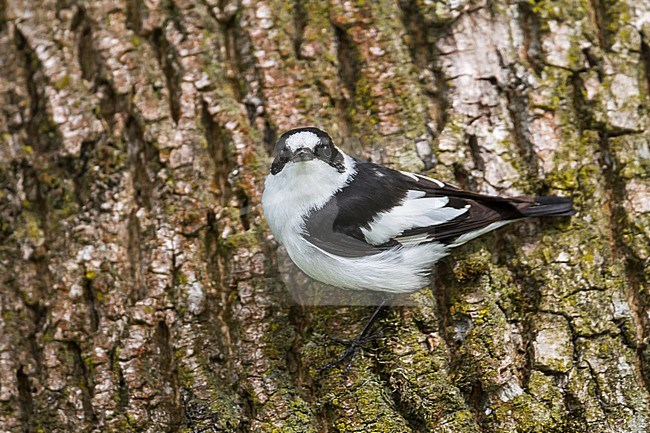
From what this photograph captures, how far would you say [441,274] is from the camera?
3.62 m

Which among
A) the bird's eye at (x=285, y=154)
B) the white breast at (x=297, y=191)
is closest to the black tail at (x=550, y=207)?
the white breast at (x=297, y=191)

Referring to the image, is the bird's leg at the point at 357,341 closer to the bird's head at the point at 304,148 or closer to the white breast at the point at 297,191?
the white breast at the point at 297,191

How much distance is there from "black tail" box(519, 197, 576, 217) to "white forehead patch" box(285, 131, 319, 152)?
115 cm

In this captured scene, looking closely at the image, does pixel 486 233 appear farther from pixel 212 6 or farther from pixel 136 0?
pixel 136 0

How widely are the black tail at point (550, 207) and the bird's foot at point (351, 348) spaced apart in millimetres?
1002

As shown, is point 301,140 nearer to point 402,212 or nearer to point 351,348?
point 402,212

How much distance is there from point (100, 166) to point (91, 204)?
0.77ft

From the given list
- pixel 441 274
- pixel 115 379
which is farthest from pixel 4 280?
pixel 441 274

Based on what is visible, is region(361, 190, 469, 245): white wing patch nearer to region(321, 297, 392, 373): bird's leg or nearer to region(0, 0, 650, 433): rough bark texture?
region(0, 0, 650, 433): rough bark texture

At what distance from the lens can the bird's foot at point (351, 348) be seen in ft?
10.8

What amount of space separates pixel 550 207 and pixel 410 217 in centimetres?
73

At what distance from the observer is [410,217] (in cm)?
361

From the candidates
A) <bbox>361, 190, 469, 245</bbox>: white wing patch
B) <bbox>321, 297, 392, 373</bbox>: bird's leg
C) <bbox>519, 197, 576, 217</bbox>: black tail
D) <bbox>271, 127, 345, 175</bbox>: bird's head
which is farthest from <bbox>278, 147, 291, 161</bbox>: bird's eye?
<bbox>519, 197, 576, 217</bbox>: black tail

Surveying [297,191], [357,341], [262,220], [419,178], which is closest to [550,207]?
[419,178]
